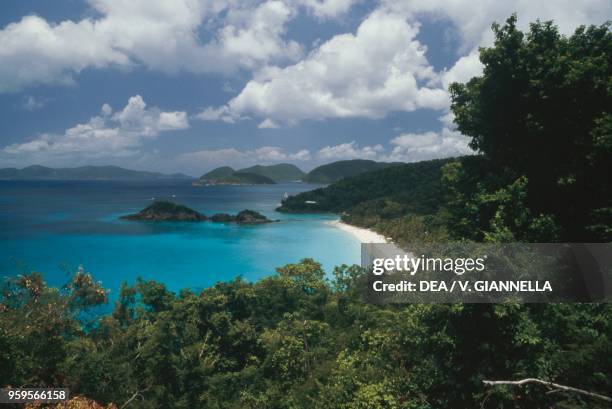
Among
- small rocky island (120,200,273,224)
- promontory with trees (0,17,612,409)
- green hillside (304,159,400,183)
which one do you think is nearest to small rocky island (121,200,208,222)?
small rocky island (120,200,273,224)

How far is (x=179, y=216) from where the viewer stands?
5372 centimetres

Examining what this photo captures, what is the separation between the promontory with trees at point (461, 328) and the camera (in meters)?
5.15

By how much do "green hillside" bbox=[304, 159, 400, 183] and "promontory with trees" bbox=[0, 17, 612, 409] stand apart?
552 feet

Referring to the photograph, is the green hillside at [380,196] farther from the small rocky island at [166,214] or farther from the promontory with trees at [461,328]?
the promontory with trees at [461,328]

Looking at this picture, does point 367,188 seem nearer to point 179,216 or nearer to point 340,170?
point 179,216

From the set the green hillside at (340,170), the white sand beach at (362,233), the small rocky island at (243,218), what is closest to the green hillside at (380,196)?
the white sand beach at (362,233)

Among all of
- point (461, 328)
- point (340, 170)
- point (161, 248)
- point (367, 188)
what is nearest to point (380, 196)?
point (367, 188)

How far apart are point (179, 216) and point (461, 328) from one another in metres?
52.4

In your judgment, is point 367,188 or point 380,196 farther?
point 367,188

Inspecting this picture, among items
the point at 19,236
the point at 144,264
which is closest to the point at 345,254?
the point at 144,264

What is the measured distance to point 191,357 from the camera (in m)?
11.2

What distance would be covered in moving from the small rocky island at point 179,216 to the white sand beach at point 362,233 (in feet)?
34.4

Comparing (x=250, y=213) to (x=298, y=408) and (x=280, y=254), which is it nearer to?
(x=280, y=254)

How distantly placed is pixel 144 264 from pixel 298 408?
25774mm
